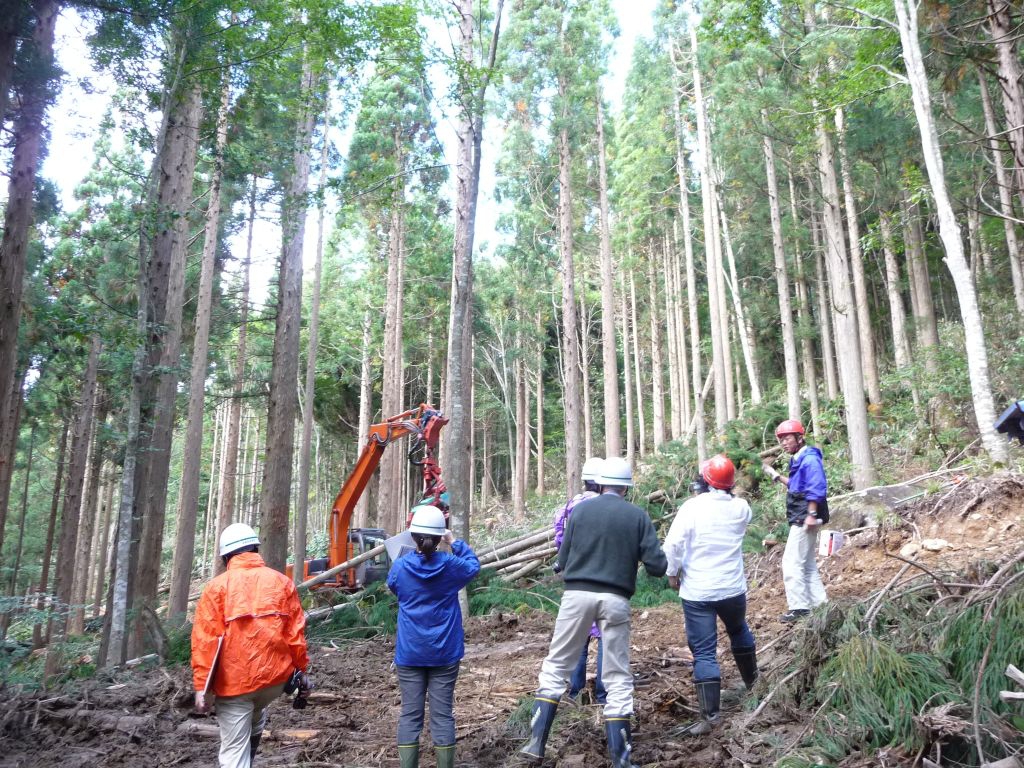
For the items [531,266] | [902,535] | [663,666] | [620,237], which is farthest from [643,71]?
[663,666]

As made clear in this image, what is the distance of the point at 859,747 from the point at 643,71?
24878 mm

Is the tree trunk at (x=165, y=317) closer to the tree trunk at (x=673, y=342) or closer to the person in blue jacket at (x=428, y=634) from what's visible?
the person in blue jacket at (x=428, y=634)

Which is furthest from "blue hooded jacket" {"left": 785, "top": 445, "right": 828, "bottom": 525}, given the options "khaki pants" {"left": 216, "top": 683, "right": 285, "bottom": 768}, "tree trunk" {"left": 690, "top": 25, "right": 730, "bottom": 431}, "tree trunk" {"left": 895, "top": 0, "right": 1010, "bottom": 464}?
"tree trunk" {"left": 690, "top": 25, "right": 730, "bottom": 431}

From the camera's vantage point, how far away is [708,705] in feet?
15.2

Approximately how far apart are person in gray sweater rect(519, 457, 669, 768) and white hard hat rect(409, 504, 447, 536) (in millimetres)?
870

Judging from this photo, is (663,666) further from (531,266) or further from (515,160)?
(531,266)

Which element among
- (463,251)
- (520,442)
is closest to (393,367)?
(520,442)

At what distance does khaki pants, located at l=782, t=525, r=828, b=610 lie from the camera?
239 inches

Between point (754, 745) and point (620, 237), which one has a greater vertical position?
point (620, 237)

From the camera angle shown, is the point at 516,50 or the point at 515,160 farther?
the point at 515,160

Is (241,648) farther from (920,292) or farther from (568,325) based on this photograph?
(920,292)

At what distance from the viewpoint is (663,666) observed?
6.46m

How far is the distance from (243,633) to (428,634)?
44.1 inches

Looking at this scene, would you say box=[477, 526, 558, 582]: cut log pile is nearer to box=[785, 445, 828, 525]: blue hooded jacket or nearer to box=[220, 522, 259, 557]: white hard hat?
box=[785, 445, 828, 525]: blue hooded jacket
